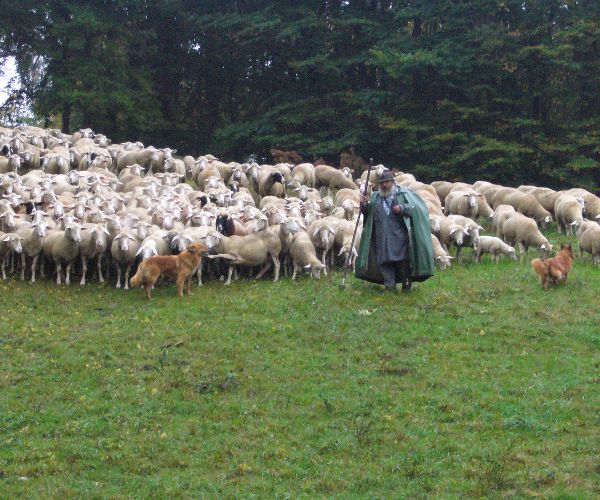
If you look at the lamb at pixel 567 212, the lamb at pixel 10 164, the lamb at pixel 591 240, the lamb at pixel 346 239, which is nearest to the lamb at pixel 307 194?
the lamb at pixel 346 239

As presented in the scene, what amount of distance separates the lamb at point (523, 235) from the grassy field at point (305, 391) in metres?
2.20

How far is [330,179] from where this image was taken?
2848 centimetres

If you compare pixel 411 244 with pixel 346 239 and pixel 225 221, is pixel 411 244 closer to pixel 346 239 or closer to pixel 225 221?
pixel 346 239

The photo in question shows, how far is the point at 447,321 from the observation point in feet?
48.0

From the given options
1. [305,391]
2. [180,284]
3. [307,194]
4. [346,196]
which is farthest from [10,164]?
[305,391]

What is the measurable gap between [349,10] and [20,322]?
28.2m

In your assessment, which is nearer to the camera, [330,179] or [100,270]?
[100,270]

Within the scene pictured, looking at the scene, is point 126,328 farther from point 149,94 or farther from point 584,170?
point 149,94

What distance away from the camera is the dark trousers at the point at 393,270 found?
51.6ft

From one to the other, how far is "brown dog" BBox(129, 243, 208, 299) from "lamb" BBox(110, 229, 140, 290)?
3.16 ft

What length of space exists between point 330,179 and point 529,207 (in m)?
7.60

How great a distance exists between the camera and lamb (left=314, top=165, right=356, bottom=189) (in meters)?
28.0

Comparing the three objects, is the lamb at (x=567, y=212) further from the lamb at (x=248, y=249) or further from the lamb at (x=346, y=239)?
the lamb at (x=248, y=249)

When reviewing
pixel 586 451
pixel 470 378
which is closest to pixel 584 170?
pixel 470 378
